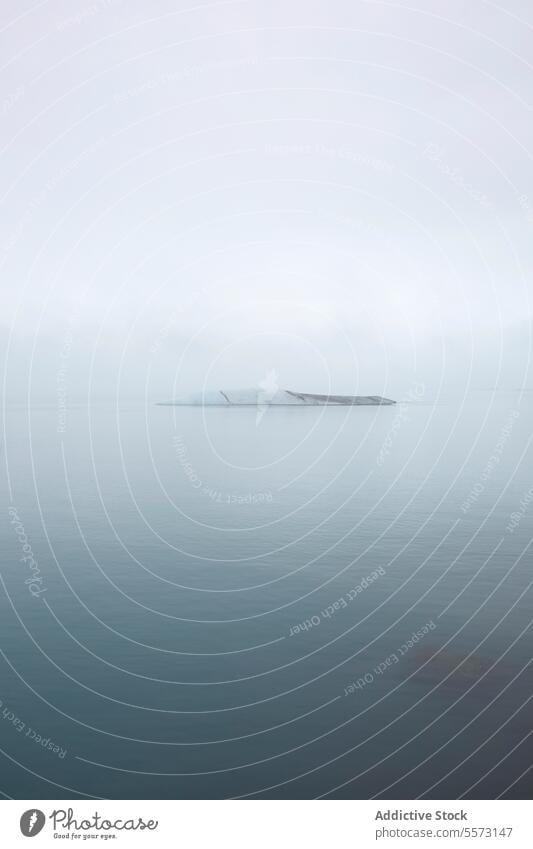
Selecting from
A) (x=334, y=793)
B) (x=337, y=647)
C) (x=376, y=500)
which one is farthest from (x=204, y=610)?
(x=376, y=500)

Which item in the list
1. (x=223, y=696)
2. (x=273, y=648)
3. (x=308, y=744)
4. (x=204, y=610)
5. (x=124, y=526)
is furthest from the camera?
(x=124, y=526)

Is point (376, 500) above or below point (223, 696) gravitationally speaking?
above

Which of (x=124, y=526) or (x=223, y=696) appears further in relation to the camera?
(x=124, y=526)

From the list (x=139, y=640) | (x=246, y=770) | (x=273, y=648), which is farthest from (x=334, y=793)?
(x=139, y=640)

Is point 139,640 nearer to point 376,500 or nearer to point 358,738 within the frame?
point 358,738

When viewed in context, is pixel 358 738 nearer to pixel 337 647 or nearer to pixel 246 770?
pixel 246 770
